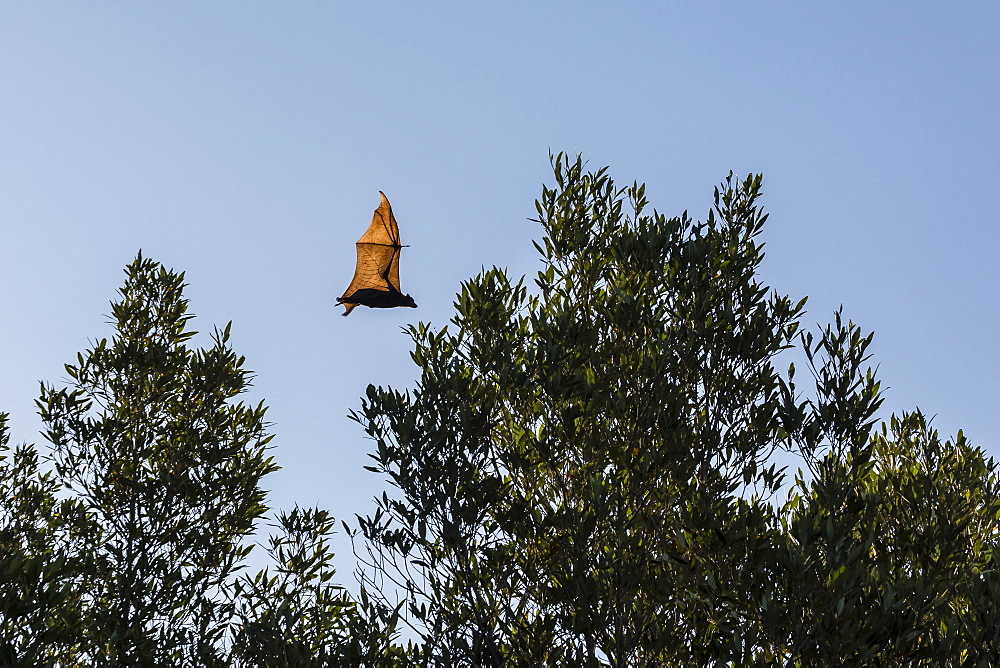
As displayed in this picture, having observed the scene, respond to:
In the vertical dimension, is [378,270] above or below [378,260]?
below

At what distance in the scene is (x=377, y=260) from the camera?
10.6m

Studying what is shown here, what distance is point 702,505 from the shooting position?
25.2 feet

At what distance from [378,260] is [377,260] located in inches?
0.5

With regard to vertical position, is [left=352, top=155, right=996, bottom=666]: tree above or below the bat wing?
below

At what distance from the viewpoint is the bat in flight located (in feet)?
33.4

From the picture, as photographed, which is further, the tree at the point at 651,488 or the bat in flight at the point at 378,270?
the bat in flight at the point at 378,270

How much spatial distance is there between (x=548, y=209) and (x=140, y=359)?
273 inches

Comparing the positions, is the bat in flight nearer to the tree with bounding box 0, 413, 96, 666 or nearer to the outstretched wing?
the outstretched wing

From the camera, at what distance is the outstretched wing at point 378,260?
34.0 feet

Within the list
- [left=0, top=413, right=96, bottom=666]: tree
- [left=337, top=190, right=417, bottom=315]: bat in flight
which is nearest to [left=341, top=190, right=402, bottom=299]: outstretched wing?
[left=337, top=190, right=417, bottom=315]: bat in flight

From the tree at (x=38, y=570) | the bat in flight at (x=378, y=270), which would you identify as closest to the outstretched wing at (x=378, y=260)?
the bat in flight at (x=378, y=270)

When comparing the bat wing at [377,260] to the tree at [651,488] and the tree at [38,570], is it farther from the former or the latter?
the tree at [38,570]

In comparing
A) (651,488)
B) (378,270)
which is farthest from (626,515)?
(378,270)

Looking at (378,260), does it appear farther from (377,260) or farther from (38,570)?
(38,570)
